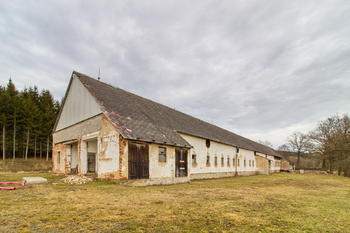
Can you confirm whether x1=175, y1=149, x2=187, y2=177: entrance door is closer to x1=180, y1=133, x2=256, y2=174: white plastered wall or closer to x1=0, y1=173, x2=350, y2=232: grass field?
x1=180, y1=133, x2=256, y2=174: white plastered wall

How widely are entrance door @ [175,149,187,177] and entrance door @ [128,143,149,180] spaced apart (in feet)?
9.49

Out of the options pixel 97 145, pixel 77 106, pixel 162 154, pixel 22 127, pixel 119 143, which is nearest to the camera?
pixel 119 143

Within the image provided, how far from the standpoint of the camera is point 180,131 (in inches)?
677

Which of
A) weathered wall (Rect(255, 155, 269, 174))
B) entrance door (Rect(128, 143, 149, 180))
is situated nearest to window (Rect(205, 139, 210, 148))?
entrance door (Rect(128, 143, 149, 180))

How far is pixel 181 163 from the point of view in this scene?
14.5m

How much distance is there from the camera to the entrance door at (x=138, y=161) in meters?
11.1

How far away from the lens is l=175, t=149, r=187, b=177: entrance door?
1406cm

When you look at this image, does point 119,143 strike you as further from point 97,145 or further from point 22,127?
point 22,127

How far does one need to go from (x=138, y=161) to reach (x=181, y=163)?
13.5 ft

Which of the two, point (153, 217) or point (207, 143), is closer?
point (153, 217)

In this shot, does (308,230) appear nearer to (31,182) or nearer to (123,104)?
(31,182)

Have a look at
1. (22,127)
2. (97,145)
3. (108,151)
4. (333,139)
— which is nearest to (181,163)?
(108,151)

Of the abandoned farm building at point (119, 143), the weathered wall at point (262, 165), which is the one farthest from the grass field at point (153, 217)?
the weathered wall at point (262, 165)

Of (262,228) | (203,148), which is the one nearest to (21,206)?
(262,228)
